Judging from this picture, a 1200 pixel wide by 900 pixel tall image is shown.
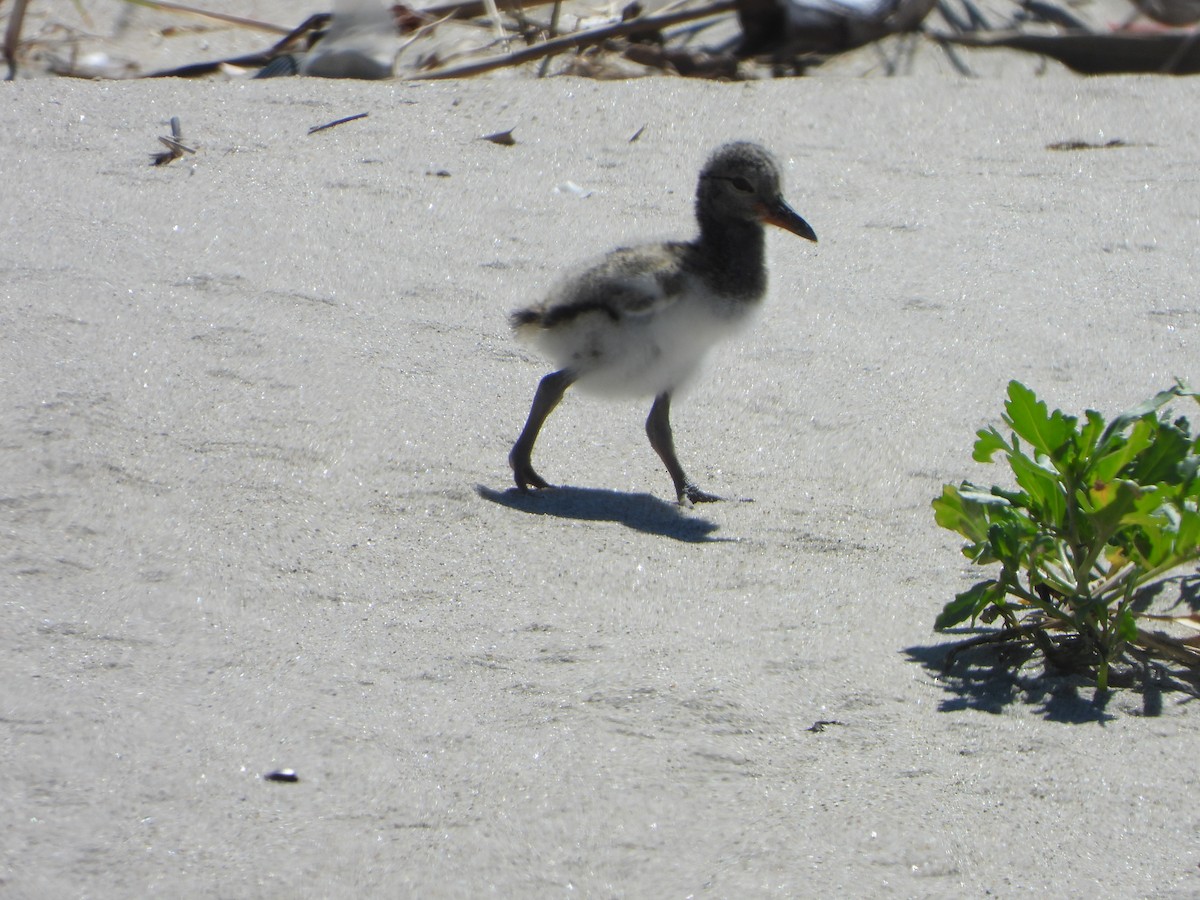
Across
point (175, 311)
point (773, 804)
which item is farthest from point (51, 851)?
point (175, 311)

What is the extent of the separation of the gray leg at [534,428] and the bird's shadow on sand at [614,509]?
6cm

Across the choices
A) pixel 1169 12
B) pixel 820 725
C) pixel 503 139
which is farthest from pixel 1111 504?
pixel 1169 12

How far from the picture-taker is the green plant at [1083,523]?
3.30 m

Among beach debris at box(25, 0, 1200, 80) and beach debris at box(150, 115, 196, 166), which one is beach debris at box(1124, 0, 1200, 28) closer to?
beach debris at box(25, 0, 1200, 80)

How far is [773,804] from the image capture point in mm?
2816

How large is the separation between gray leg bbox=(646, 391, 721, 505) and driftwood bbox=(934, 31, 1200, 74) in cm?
501

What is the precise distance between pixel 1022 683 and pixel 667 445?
5.09ft

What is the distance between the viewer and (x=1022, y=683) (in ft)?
11.1

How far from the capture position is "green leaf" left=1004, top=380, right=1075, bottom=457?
11.1ft

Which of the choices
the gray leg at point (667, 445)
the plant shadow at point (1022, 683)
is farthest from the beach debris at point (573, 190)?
the plant shadow at point (1022, 683)

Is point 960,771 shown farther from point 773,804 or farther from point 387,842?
point 387,842

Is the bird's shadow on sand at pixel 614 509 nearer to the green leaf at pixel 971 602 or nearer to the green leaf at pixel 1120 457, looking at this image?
the green leaf at pixel 971 602

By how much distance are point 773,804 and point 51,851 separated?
1.28 m

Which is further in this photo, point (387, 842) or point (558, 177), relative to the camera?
point (558, 177)
